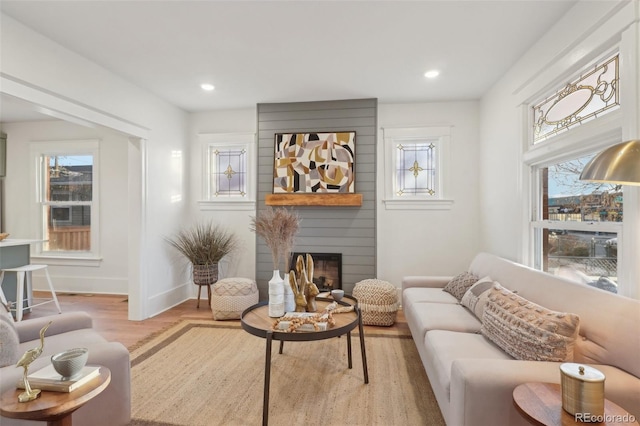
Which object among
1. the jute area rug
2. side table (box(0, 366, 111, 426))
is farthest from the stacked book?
the jute area rug

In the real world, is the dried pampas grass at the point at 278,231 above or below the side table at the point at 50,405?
above

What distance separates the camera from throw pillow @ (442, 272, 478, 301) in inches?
118

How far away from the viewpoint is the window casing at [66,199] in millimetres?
5012

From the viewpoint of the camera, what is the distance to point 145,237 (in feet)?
12.5

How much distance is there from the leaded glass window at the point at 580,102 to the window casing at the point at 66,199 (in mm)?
5845

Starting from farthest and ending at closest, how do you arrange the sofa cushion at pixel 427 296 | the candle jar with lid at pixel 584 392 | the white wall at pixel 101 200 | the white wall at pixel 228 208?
the white wall at pixel 101 200 → the white wall at pixel 228 208 → the sofa cushion at pixel 427 296 → the candle jar with lid at pixel 584 392

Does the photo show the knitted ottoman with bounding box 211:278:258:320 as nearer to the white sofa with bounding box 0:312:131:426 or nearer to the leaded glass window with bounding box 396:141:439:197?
the white sofa with bounding box 0:312:131:426

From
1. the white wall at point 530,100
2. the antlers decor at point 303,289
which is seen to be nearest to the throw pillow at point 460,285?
the white wall at point 530,100

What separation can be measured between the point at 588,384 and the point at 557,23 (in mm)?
2567

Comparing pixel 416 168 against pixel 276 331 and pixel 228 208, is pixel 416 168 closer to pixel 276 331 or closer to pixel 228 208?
pixel 228 208

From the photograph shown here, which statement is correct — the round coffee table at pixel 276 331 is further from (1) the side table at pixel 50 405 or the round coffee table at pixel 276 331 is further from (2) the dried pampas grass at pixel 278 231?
(1) the side table at pixel 50 405

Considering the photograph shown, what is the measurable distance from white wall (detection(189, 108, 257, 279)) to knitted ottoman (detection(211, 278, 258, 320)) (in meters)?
0.73

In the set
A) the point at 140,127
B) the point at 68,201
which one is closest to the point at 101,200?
the point at 68,201

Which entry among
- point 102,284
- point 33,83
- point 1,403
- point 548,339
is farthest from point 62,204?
point 548,339
